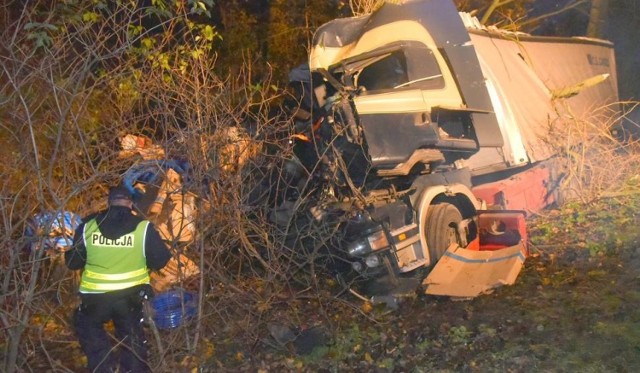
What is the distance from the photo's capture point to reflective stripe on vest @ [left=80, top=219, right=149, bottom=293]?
15.6ft

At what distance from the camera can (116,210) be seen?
4.79 m

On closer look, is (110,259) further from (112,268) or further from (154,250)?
(154,250)

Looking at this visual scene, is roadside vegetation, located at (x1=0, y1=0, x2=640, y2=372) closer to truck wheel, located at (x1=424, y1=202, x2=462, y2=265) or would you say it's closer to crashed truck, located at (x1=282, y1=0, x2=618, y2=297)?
crashed truck, located at (x1=282, y1=0, x2=618, y2=297)

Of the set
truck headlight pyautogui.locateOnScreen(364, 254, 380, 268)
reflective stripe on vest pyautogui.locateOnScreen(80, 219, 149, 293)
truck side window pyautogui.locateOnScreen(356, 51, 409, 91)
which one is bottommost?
truck headlight pyautogui.locateOnScreen(364, 254, 380, 268)

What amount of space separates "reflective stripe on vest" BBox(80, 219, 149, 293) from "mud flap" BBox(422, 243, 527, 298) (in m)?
2.43

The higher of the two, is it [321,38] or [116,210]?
[321,38]

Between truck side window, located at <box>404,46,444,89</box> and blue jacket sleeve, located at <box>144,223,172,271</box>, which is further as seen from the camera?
truck side window, located at <box>404,46,444,89</box>

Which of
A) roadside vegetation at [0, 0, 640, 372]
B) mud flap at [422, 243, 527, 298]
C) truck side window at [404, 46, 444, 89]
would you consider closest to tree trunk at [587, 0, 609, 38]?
roadside vegetation at [0, 0, 640, 372]

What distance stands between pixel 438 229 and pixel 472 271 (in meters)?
0.53

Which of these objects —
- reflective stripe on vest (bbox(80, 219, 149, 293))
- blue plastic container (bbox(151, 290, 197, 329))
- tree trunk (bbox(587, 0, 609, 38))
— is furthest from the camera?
tree trunk (bbox(587, 0, 609, 38))

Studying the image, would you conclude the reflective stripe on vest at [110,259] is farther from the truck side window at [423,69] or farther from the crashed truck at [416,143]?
the truck side window at [423,69]

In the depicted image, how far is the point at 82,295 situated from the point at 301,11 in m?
8.32

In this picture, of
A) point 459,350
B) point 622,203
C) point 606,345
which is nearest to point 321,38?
point 459,350

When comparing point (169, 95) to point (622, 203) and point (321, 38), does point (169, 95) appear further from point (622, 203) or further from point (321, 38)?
point (622, 203)
